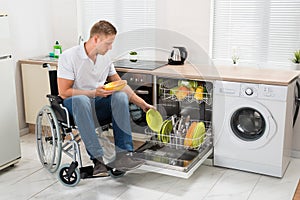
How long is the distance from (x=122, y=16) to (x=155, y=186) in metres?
1.88

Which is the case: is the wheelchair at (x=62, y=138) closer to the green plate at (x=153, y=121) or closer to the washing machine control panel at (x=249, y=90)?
the green plate at (x=153, y=121)

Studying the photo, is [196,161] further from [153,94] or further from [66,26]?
[66,26]

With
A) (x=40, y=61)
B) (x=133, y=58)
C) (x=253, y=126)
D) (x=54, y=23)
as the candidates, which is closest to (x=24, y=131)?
(x=40, y=61)

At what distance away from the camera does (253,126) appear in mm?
3254

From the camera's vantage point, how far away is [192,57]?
3.86m

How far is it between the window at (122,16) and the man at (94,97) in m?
1.04

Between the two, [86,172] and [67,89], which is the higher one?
[67,89]

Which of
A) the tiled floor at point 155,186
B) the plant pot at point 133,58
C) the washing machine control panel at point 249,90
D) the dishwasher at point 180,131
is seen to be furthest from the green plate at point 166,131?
the plant pot at point 133,58

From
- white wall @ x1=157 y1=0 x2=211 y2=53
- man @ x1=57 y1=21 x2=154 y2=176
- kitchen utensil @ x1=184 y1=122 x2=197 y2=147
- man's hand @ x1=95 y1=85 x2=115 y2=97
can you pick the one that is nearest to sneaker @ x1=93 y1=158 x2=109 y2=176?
man @ x1=57 y1=21 x2=154 y2=176

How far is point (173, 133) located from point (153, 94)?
410mm

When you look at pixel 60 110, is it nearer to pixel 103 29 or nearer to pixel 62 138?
pixel 62 138

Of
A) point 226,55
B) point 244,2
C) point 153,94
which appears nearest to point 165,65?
point 153,94

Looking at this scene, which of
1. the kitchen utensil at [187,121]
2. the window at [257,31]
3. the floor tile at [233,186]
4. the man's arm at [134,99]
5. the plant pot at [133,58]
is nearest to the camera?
the floor tile at [233,186]

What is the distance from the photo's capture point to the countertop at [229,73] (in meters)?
3.09
